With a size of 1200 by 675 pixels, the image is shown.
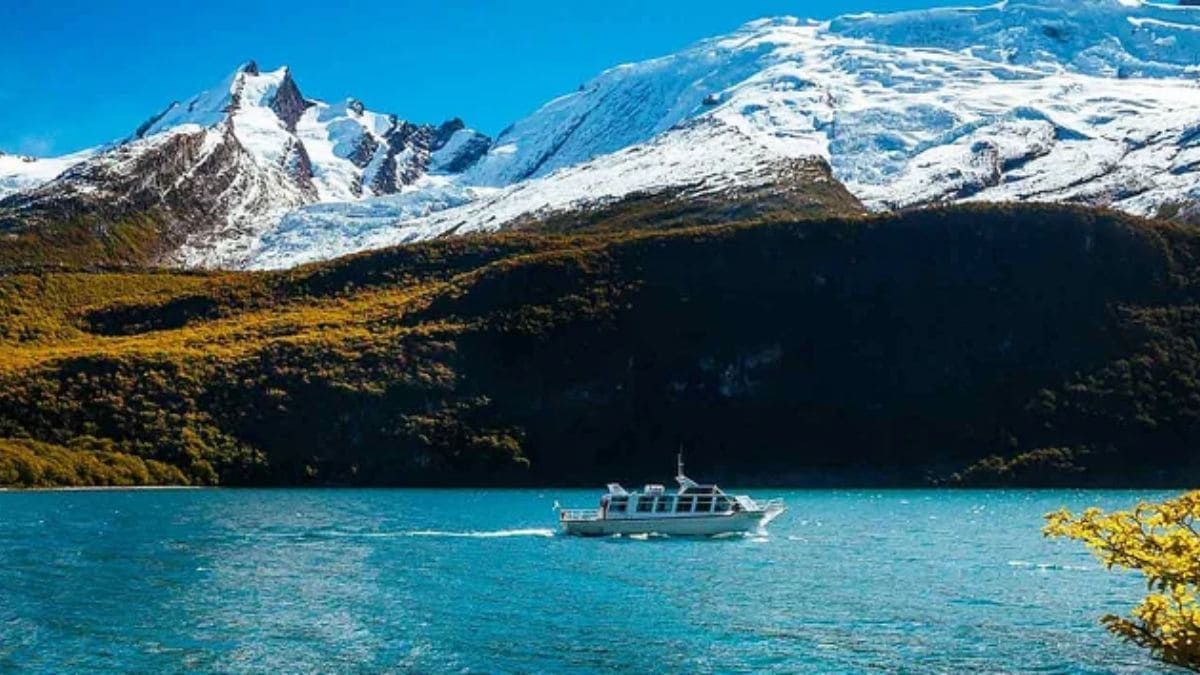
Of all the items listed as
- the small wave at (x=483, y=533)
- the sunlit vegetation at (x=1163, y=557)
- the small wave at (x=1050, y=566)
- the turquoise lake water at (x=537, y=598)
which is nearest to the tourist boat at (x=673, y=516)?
Answer: the small wave at (x=483, y=533)

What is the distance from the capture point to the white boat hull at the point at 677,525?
120250 mm

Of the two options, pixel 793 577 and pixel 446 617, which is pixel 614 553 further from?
pixel 446 617

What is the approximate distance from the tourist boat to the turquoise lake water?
9.72ft

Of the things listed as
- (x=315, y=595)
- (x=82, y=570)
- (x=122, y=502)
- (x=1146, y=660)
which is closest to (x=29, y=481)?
(x=122, y=502)

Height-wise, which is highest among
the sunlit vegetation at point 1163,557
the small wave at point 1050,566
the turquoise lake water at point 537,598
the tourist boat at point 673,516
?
the sunlit vegetation at point 1163,557

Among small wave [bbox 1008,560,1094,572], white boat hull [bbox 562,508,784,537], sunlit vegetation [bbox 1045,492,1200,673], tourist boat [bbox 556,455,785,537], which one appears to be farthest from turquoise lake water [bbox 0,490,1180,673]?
sunlit vegetation [bbox 1045,492,1200,673]

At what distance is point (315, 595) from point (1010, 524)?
80618 millimetres

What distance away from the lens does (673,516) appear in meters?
121

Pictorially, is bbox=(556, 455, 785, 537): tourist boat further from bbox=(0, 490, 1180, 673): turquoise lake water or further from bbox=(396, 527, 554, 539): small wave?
bbox=(0, 490, 1180, 673): turquoise lake water

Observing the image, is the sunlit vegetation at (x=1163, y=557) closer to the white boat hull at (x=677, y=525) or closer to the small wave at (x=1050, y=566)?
the small wave at (x=1050, y=566)

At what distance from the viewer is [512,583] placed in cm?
8181

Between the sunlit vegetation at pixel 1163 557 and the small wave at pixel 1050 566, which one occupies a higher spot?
the sunlit vegetation at pixel 1163 557

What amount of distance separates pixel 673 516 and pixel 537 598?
4681 centimetres

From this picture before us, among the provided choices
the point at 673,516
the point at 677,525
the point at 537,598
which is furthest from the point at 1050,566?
the point at 537,598
